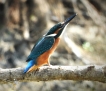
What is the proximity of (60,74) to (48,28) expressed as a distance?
4062 mm

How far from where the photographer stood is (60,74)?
106 inches

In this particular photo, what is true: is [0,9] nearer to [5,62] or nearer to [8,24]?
[8,24]

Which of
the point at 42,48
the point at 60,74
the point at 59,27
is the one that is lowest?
the point at 60,74

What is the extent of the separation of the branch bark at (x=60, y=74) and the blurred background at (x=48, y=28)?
2979mm

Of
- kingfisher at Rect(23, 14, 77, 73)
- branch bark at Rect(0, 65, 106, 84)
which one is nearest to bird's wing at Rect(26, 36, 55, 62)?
kingfisher at Rect(23, 14, 77, 73)

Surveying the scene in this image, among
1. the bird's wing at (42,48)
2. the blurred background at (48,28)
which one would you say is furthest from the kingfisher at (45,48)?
the blurred background at (48,28)

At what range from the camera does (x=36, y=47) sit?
9.37 feet

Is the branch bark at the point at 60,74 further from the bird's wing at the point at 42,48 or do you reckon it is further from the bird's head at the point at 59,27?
the bird's head at the point at 59,27

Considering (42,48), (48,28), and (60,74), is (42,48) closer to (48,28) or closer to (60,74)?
(60,74)

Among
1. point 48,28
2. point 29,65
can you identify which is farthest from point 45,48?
point 48,28

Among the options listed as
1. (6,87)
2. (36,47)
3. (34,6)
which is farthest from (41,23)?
(36,47)

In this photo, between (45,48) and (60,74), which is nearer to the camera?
(60,74)

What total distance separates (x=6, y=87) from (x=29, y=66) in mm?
2895

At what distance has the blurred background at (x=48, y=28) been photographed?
608 cm
